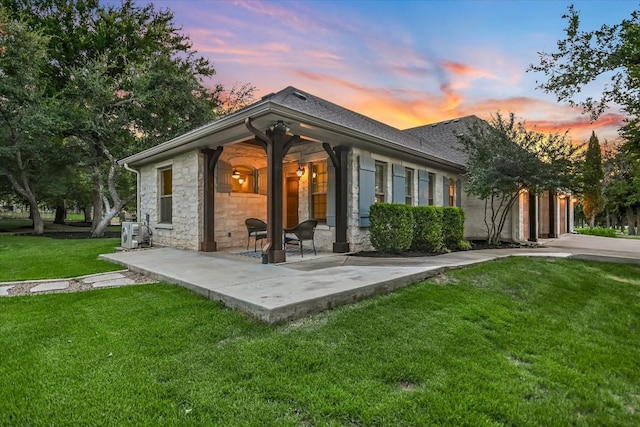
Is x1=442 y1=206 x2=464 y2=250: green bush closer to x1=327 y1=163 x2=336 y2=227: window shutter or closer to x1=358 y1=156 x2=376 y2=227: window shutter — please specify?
x1=358 y1=156 x2=376 y2=227: window shutter

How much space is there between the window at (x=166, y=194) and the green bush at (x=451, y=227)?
7.44 meters

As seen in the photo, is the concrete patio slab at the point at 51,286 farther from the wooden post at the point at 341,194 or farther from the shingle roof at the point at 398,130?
the shingle roof at the point at 398,130

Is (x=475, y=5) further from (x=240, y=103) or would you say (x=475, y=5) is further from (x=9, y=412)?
(x=240, y=103)

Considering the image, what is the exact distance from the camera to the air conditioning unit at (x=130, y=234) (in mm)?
8656

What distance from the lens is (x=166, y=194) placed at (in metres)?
9.16

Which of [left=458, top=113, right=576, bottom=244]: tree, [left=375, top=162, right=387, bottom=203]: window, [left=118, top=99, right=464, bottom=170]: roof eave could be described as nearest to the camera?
[left=118, top=99, right=464, bottom=170]: roof eave

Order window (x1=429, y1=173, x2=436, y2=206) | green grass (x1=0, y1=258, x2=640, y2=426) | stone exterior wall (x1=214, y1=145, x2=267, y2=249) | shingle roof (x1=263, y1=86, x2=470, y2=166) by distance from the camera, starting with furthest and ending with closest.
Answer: window (x1=429, y1=173, x2=436, y2=206) → shingle roof (x1=263, y1=86, x2=470, y2=166) → stone exterior wall (x1=214, y1=145, x2=267, y2=249) → green grass (x1=0, y1=258, x2=640, y2=426)

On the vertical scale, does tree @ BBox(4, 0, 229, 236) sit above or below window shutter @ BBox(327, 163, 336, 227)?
above

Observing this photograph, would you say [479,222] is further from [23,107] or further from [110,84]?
[23,107]

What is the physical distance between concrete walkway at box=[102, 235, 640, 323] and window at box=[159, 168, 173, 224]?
239 cm

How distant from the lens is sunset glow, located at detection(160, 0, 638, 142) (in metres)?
8.36

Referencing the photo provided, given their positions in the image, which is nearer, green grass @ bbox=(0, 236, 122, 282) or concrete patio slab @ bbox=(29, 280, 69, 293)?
concrete patio slab @ bbox=(29, 280, 69, 293)

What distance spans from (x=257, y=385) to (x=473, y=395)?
1389 mm

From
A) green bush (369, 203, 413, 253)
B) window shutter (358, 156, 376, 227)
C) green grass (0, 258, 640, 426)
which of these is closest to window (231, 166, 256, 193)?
window shutter (358, 156, 376, 227)
